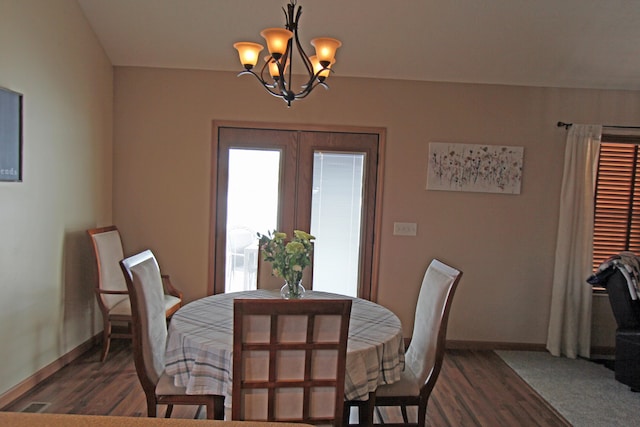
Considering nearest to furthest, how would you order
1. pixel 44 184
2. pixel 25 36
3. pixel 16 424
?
pixel 16 424, pixel 25 36, pixel 44 184

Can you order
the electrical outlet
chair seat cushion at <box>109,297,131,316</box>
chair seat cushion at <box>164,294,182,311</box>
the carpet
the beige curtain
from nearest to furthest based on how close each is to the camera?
1. the carpet
2. chair seat cushion at <box>109,297,131,316</box>
3. chair seat cushion at <box>164,294,182,311</box>
4. the beige curtain
5. the electrical outlet

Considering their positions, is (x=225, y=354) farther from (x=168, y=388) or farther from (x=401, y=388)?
(x=401, y=388)

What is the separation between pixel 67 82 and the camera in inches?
124

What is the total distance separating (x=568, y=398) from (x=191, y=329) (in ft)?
8.96

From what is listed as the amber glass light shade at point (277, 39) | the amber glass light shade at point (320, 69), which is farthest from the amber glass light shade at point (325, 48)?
the amber glass light shade at point (277, 39)

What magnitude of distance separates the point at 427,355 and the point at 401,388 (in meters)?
0.23

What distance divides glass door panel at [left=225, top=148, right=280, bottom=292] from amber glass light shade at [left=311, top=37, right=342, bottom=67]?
1.73 meters

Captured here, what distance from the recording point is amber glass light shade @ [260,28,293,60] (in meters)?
2.02

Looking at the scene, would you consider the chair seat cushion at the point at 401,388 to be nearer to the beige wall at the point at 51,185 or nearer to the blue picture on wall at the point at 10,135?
the beige wall at the point at 51,185

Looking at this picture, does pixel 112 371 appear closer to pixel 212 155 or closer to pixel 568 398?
pixel 212 155

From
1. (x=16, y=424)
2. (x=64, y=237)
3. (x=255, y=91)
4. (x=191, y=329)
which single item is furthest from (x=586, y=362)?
(x=64, y=237)

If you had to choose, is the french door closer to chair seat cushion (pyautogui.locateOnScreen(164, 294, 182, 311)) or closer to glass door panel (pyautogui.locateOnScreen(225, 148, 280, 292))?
glass door panel (pyautogui.locateOnScreen(225, 148, 280, 292))

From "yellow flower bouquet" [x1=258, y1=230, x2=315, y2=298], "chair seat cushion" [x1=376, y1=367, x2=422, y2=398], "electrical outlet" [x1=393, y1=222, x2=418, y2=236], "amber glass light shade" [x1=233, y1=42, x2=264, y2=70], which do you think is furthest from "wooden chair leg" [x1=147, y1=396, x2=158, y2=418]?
"electrical outlet" [x1=393, y1=222, x2=418, y2=236]

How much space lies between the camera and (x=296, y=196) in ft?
12.7
